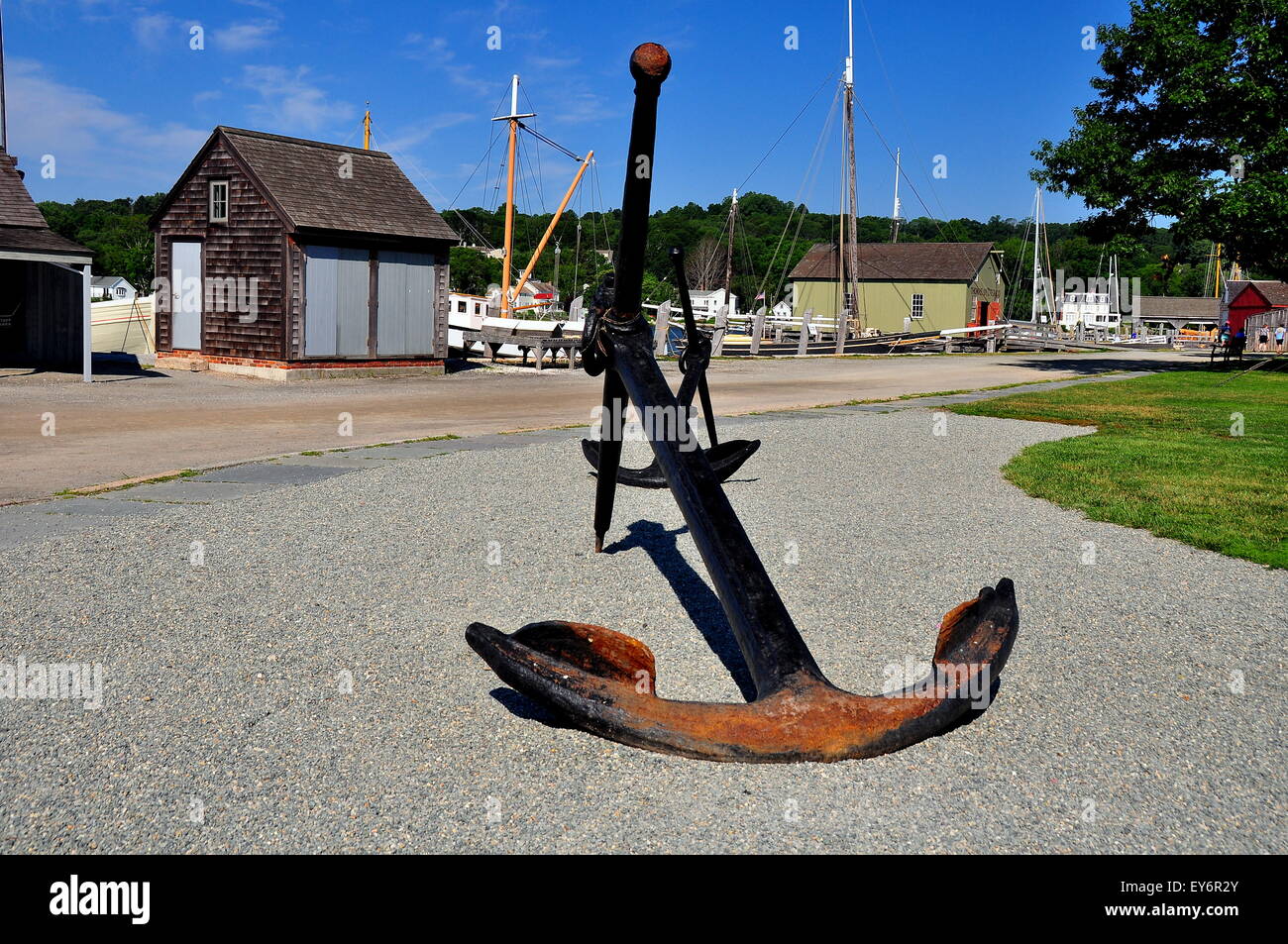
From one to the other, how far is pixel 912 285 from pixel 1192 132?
40.9 metres

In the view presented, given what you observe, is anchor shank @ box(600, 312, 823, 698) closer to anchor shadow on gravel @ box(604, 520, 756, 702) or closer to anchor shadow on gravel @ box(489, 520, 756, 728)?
anchor shadow on gravel @ box(604, 520, 756, 702)

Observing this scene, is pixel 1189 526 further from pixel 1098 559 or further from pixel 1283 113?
pixel 1283 113

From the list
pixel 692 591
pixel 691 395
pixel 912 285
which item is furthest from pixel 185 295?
pixel 912 285

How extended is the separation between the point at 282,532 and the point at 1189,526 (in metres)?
5.77

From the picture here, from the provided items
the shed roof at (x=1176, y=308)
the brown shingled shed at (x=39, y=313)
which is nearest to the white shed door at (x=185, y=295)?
the brown shingled shed at (x=39, y=313)

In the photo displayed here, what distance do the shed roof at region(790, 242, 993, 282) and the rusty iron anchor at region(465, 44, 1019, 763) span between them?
212 ft

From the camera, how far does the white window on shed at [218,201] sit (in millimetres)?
22625

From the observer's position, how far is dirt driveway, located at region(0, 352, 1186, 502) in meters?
10.1

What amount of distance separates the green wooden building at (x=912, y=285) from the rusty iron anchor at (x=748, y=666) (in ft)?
202

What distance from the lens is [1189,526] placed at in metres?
7.09

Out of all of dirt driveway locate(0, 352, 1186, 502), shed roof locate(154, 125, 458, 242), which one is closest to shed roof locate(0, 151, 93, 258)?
dirt driveway locate(0, 352, 1186, 502)

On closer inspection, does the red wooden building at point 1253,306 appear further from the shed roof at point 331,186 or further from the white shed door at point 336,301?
the white shed door at point 336,301

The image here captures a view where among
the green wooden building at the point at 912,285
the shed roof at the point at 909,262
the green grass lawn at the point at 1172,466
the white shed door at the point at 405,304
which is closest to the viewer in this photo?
the green grass lawn at the point at 1172,466
